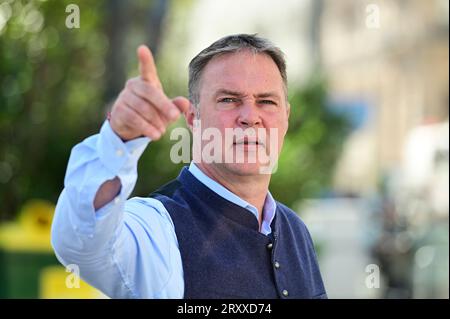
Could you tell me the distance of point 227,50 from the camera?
1.88m

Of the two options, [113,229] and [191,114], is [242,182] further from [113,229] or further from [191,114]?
[113,229]

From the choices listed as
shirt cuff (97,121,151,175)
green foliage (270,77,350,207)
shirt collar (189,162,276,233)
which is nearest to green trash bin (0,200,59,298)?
green foliage (270,77,350,207)

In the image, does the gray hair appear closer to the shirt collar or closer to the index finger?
the shirt collar

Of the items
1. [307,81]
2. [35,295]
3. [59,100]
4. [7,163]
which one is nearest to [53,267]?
[35,295]

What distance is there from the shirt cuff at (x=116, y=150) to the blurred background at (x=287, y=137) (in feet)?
3.07

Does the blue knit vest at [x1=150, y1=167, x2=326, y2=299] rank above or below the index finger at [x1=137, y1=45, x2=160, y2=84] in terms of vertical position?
below

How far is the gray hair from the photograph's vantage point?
1.88 m

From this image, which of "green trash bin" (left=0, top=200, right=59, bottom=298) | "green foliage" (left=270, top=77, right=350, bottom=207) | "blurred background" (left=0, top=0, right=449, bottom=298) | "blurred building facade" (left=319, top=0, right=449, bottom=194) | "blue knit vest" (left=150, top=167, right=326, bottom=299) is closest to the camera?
"blue knit vest" (left=150, top=167, right=326, bottom=299)

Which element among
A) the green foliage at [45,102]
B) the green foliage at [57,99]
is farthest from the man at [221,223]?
the green foliage at [45,102]

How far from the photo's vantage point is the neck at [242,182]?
1912 mm

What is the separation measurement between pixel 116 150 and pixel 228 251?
0.47m

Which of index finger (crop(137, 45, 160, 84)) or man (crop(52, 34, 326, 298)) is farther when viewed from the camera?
man (crop(52, 34, 326, 298))

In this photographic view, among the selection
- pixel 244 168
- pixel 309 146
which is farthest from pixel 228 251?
pixel 309 146

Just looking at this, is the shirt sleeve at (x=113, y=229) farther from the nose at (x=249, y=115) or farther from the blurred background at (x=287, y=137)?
the blurred background at (x=287, y=137)
